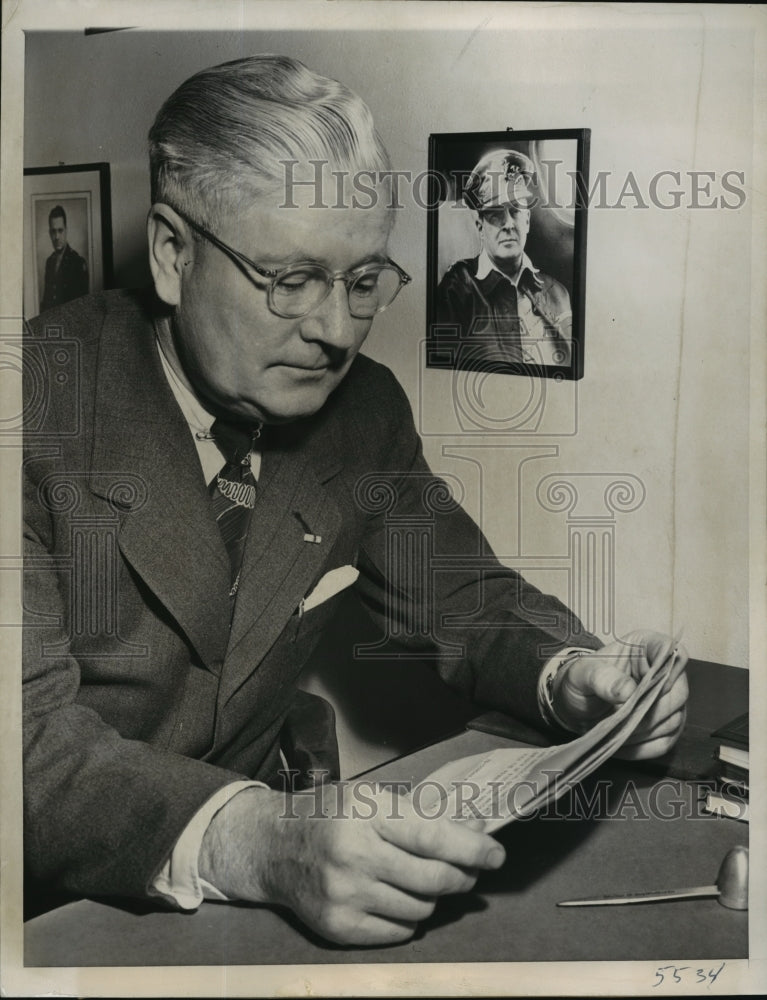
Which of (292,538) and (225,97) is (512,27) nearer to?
(225,97)

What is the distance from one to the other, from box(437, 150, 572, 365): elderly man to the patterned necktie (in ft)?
1.26

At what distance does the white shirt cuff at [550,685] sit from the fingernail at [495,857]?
0.24 meters

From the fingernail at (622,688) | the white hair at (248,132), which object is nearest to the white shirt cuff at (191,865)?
the fingernail at (622,688)

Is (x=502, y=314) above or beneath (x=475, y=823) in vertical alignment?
above

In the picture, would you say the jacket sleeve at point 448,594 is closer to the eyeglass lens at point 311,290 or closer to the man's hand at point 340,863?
the eyeglass lens at point 311,290

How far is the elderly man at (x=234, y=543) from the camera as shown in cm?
162

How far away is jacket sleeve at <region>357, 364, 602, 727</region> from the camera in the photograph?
1.76 meters

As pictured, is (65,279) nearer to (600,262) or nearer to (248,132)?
(248,132)

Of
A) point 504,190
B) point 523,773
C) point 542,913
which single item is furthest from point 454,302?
point 542,913

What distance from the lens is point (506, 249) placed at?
1732 millimetres

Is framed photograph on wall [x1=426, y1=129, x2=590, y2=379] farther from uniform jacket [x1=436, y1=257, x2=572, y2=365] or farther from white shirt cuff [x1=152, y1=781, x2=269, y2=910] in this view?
white shirt cuff [x1=152, y1=781, x2=269, y2=910]

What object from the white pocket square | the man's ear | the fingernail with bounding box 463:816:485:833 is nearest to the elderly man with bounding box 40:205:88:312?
the man's ear

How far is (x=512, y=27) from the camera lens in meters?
1.74

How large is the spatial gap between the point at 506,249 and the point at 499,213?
6cm
